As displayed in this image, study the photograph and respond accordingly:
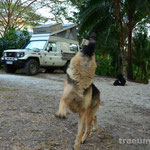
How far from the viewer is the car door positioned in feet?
49.8

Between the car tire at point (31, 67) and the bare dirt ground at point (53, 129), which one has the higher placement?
the car tire at point (31, 67)

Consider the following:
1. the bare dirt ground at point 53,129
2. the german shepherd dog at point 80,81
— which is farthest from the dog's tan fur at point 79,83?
the bare dirt ground at point 53,129

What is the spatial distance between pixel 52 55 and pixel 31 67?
6.31 ft

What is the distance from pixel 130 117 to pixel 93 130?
167 cm

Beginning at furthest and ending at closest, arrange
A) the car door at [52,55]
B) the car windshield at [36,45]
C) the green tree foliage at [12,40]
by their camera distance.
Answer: the green tree foliage at [12,40] < the car door at [52,55] < the car windshield at [36,45]

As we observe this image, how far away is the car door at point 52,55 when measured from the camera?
15179 mm

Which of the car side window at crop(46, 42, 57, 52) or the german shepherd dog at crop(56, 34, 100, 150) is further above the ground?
the car side window at crop(46, 42, 57, 52)

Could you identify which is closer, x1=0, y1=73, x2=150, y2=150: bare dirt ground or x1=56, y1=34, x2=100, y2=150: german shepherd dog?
x1=56, y1=34, x2=100, y2=150: german shepherd dog

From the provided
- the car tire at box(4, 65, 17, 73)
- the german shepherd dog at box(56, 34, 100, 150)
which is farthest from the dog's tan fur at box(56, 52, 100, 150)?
the car tire at box(4, 65, 17, 73)

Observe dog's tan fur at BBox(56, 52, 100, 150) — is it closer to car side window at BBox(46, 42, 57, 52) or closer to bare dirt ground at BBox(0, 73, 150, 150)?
bare dirt ground at BBox(0, 73, 150, 150)

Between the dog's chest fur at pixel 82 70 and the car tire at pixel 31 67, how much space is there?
11.4 m

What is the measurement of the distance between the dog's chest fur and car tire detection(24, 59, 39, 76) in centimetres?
1142

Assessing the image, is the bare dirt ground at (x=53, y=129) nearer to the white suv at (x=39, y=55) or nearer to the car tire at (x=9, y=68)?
the white suv at (x=39, y=55)

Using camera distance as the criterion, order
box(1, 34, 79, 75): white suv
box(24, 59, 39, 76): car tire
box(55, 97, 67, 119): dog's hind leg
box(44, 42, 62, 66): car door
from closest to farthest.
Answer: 1. box(55, 97, 67, 119): dog's hind leg
2. box(24, 59, 39, 76): car tire
3. box(1, 34, 79, 75): white suv
4. box(44, 42, 62, 66): car door
